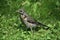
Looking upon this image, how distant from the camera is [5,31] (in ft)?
30.9

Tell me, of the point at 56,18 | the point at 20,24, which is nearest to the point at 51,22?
the point at 56,18

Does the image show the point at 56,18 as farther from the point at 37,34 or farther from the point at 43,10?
the point at 37,34

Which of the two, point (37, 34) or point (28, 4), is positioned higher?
point (28, 4)

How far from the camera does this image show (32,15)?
412 inches

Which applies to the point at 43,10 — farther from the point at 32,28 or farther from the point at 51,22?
the point at 32,28

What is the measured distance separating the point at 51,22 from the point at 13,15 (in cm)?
160

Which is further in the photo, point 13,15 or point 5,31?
point 13,15

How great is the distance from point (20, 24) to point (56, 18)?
58.2 inches

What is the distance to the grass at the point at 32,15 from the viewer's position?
9005 millimetres

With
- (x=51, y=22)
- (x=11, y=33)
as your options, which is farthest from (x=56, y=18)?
(x=11, y=33)

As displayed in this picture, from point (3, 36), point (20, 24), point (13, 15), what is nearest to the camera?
point (3, 36)

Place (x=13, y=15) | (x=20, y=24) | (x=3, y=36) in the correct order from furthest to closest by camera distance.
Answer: (x=13, y=15)
(x=20, y=24)
(x=3, y=36)

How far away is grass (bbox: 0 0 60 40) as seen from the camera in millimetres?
9005

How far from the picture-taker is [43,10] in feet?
34.8
